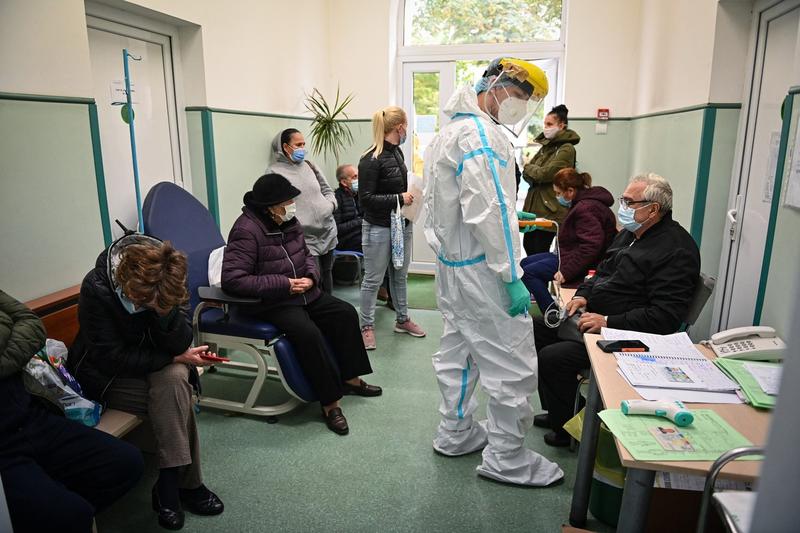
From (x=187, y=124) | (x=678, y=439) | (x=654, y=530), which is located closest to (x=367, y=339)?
(x=187, y=124)

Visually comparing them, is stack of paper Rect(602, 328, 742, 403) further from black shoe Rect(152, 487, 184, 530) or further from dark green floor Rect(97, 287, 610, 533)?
black shoe Rect(152, 487, 184, 530)

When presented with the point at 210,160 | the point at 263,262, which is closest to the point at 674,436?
the point at 263,262

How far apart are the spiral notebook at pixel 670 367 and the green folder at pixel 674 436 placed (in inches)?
6.0

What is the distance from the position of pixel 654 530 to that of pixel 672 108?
2.74 meters

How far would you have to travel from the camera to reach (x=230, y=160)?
3.71 metres

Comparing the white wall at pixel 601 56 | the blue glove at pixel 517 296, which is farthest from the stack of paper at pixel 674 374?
the white wall at pixel 601 56

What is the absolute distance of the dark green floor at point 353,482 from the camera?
194 centimetres

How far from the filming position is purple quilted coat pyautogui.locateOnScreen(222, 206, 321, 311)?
8.34 feet

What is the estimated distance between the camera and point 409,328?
12.6 ft

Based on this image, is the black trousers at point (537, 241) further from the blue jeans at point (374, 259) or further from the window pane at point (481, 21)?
the window pane at point (481, 21)

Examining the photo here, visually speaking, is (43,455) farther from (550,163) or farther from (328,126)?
(328,126)

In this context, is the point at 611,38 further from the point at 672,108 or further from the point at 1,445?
the point at 1,445

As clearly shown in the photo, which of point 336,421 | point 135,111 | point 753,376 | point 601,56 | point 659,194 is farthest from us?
point 601,56

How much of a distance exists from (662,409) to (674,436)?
83 mm
